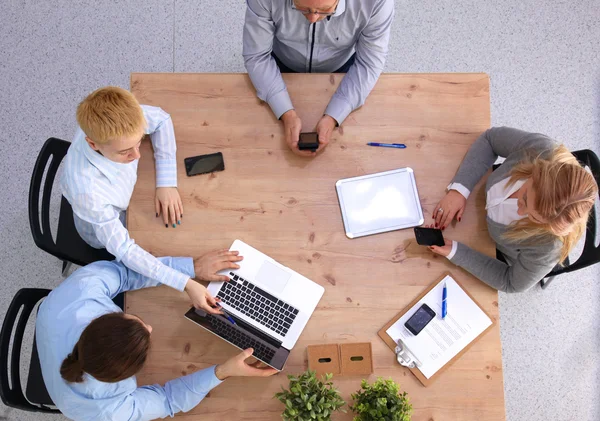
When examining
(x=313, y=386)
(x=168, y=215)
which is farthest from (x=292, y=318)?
(x=168, y=215)

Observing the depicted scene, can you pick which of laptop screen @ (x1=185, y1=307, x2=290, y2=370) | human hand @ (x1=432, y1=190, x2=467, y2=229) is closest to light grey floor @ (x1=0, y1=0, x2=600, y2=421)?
human hand @ (x1=432, y1=190, x2=467, y2=229)

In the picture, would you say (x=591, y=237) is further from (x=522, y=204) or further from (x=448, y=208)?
(x=448, y=208)

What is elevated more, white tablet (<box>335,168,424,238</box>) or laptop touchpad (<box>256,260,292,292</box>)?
white tablet (<box>335,168,424,238</box>)

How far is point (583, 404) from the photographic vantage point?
2.05 metres

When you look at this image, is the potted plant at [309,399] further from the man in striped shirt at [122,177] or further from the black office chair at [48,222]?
the black office chair at [48,222]

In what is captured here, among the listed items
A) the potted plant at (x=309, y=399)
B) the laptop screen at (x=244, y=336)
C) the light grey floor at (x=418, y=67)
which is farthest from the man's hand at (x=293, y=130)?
the light grey floor at (x=418, y=67)

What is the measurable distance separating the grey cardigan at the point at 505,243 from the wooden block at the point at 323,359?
0.46 m

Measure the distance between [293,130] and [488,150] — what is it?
2.05 ft

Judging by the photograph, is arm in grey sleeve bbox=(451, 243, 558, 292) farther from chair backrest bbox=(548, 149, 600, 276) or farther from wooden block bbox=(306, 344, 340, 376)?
wooden block bbox=(306, 344, 340, 376)

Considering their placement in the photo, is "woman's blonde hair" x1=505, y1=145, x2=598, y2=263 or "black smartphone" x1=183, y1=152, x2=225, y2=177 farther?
"black smartphone" x1=183, y1=152, x2=225, y2=177

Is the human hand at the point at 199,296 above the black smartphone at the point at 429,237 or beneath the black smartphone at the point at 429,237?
beneath

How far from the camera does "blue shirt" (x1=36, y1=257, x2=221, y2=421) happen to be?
123cm

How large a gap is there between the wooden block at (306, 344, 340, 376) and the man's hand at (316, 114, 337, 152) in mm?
623

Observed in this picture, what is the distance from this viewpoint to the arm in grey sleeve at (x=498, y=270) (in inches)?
53.5
